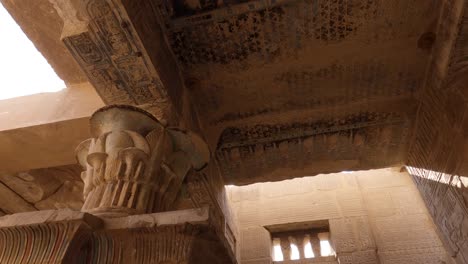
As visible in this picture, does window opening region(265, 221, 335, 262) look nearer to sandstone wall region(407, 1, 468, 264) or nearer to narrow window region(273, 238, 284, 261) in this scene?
narrow window region(273, 238, 284, 261)

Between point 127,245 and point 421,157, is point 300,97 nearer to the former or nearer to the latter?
point 421,157

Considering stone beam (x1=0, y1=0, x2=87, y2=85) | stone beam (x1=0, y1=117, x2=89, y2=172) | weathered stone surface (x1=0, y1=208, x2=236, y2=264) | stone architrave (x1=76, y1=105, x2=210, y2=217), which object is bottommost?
weathered stone surface (x1=0, y1=208, x2=236, y2=264)

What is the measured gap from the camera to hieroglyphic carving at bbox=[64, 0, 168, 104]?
2129 millimetres

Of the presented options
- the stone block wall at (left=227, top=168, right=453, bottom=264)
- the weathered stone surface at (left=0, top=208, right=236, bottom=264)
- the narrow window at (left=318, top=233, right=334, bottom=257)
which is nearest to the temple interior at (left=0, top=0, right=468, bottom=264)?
the weathered stone surface at (left=0, top=208, right=236, bottom=264)

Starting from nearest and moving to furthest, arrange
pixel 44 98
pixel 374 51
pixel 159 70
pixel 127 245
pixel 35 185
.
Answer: pixel 127 245, pixel 159 70, pixel 374 51, pixel 44 98, pixel 35 185

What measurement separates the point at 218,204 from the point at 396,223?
347 centimetres

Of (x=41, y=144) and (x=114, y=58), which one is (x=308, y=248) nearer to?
(x=41, y=144)

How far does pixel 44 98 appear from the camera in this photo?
3.24 m

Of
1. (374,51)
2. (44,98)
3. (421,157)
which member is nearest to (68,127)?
(44,98)

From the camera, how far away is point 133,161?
1874mm

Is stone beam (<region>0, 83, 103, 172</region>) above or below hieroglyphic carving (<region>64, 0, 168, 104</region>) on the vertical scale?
above

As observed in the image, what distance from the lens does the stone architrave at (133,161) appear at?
1745mm

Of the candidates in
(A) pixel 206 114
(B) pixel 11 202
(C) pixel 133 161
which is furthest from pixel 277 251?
(C) pixel 133 161

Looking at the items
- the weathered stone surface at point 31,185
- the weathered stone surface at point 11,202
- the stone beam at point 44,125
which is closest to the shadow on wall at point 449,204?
the stone beam at point 44,125
